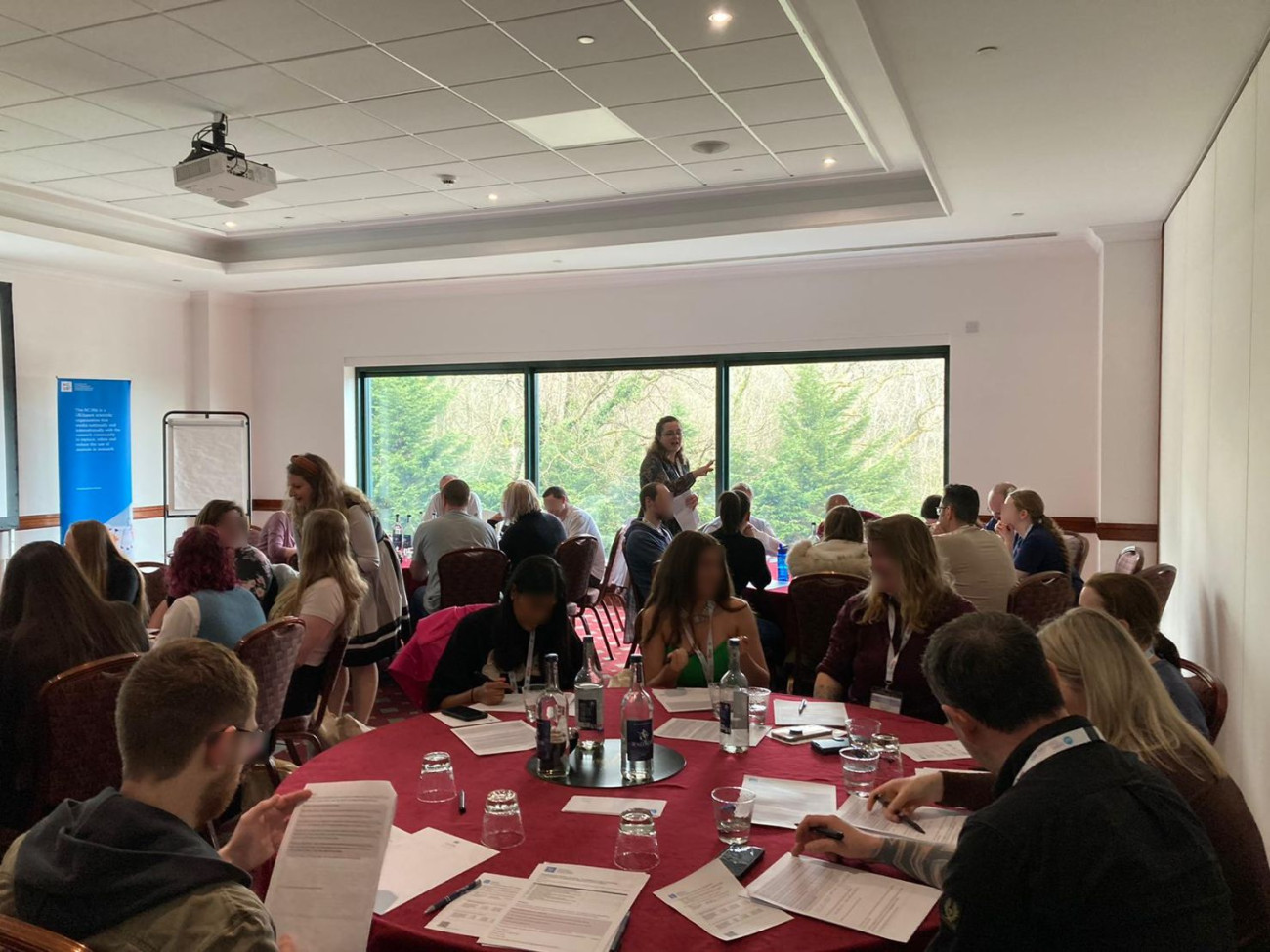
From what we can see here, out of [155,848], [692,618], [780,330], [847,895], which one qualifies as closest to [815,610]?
[692,618]

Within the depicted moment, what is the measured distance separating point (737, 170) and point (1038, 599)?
325 centimetres

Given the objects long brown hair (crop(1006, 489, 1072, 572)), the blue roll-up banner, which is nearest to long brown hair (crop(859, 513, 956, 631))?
long brown hair (crop(1006, 489, 1072, 572))

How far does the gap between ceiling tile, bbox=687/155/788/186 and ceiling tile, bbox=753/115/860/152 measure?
282 mm

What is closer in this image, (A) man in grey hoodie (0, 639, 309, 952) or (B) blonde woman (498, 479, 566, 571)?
(A) man in grey hoodie (0, 639, 309, 952)

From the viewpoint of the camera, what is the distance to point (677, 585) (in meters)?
3.37

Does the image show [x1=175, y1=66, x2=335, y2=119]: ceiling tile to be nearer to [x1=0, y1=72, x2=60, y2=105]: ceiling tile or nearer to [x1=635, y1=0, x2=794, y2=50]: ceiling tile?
[x1=0, y1=72, x2=60, y2=105]: ceiling tile

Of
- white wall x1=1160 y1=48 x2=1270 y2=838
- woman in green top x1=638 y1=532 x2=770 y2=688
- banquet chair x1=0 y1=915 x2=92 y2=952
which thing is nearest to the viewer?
banquet chair x1=0 y1=915 x2=92 y2=952

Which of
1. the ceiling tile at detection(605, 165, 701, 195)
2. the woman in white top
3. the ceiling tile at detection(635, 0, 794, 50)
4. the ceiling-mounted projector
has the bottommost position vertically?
the woman in white top

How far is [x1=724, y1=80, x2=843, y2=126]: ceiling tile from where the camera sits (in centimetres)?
452

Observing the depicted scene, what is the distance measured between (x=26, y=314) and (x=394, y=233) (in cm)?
320

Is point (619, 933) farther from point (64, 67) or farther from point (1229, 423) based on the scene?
point (64, 67)

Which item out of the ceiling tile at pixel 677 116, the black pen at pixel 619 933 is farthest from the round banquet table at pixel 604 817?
the ceiling tile at pixel 677 116

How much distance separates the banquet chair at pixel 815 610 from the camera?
4.14 meters

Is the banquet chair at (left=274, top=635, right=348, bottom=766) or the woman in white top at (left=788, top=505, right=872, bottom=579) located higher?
the woman in white top at (left=788, top=505, right=872, bottom=579)
